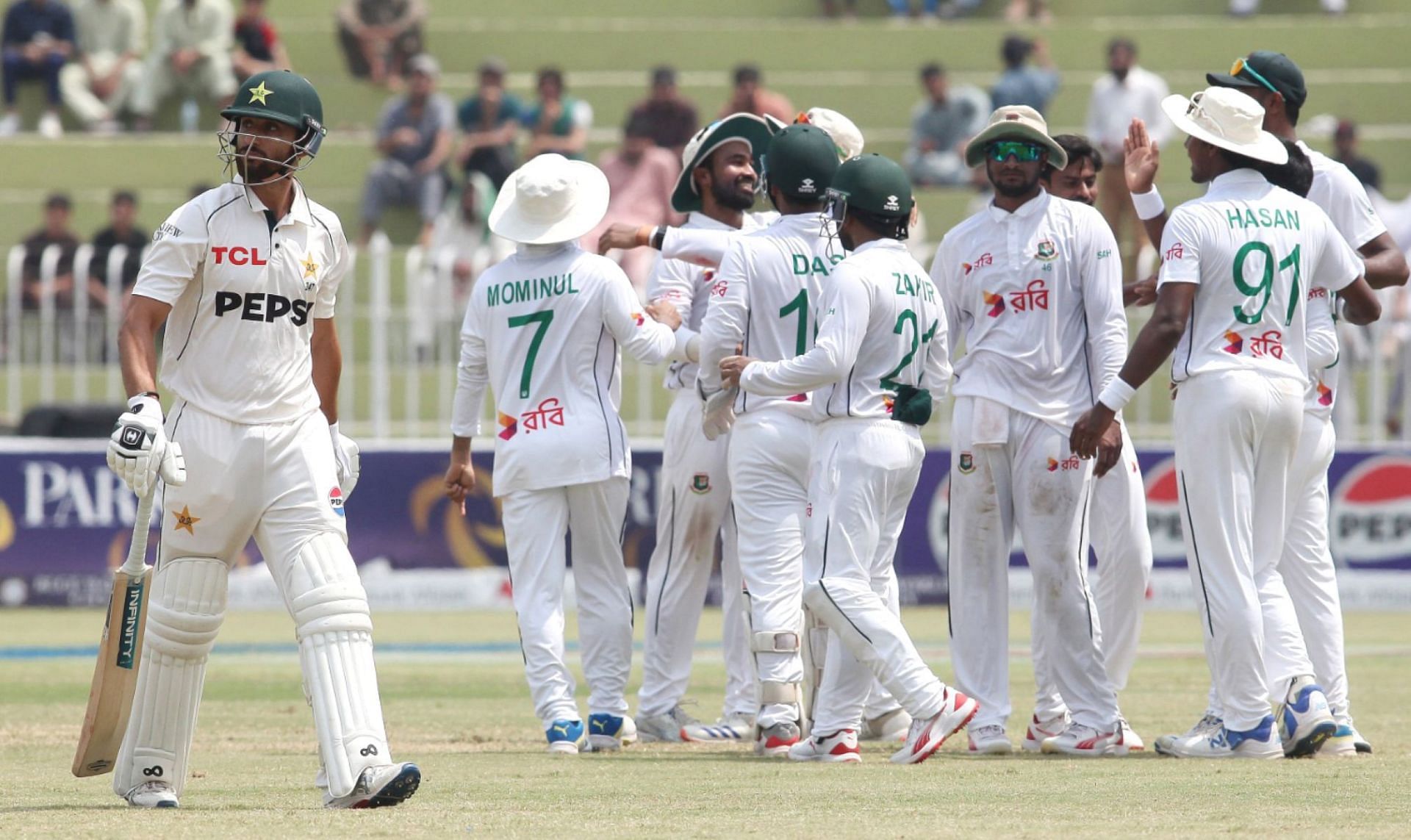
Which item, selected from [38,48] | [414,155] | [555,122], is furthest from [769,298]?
[38,48]

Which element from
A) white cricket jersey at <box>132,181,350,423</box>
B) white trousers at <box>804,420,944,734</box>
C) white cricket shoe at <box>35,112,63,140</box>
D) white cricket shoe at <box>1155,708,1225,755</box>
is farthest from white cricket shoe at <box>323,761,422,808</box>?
white cricket shoe at <box>35,112,63,140</box>

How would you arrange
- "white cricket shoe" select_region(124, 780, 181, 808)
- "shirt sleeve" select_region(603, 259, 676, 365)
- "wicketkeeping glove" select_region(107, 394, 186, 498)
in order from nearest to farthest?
"wicketkeeping glove" select_region(107, 394, 186, 498)
"white cricket shoe" select_region(124, 780, 181, 808)
"shirt sleeve" select_region(603, 259, 676, 365)

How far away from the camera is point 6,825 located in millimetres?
6180

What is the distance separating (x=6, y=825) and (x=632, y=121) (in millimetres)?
14925

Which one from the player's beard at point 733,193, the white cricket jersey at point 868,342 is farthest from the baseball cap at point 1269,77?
the player's beard at point 733,193

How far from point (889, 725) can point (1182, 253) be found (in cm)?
250

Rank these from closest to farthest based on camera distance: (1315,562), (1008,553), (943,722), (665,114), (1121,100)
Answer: (943,722)
(1008,553)
(1315,562)
(1121,100)
(665,114)

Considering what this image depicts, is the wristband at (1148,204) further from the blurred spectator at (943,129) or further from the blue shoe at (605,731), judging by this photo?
the blurred spectator at (943,129)

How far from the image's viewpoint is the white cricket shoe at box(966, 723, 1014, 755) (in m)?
8.55

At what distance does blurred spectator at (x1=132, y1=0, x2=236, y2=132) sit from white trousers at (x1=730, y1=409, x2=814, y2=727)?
Answer: 14.7m

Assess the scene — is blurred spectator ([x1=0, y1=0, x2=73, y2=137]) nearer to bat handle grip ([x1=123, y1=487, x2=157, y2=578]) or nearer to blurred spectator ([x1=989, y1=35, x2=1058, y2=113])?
blurred spectator ([x1=989, y1=35, x2=1058, y2=113])

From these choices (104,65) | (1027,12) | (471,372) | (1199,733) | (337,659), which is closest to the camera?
(337,659)

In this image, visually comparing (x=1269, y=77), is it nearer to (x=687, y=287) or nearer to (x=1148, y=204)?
(x=1148, y=204)

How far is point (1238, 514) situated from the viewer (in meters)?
8.22
